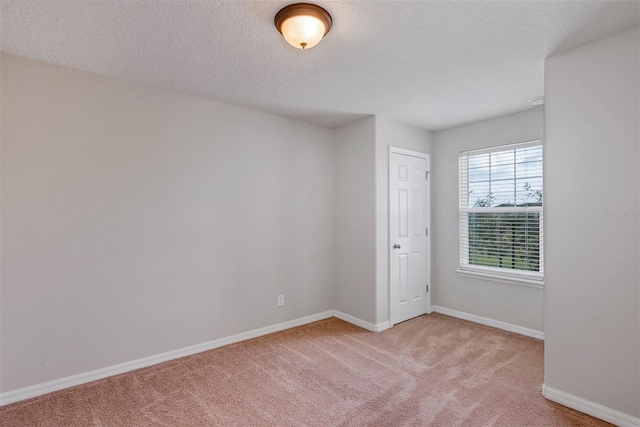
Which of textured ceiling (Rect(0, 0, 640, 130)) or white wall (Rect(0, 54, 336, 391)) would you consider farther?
white wall (Rect(0, 54, 336, 391))

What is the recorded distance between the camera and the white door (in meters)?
3.82

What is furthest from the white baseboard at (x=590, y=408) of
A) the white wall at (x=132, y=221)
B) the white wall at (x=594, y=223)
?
the white wall at (x=132, y=221)

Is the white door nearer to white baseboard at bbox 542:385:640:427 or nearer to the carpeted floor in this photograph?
the carpeted floor

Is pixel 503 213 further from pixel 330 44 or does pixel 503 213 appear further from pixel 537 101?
pixel 330 44

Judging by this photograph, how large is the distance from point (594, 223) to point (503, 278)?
1700 mm

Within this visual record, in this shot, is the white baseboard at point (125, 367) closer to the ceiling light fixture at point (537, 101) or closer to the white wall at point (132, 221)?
the white wall at point (132, 221)

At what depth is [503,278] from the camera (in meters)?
3.62

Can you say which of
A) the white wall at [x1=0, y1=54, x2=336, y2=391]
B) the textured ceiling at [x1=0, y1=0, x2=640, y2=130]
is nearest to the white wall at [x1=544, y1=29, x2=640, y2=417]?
the textured ceiling at [x1=0, y1=0, x2=640, y2=130]

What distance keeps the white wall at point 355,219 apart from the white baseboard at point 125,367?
2.41ft

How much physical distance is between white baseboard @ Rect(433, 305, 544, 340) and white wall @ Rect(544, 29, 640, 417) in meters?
1.29

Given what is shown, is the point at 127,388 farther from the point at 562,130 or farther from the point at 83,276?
the point at 562,130

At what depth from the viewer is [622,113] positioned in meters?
2.00

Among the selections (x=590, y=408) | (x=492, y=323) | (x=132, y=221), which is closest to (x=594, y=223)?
(x=590, y=408)

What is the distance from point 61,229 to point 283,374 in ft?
6.95
